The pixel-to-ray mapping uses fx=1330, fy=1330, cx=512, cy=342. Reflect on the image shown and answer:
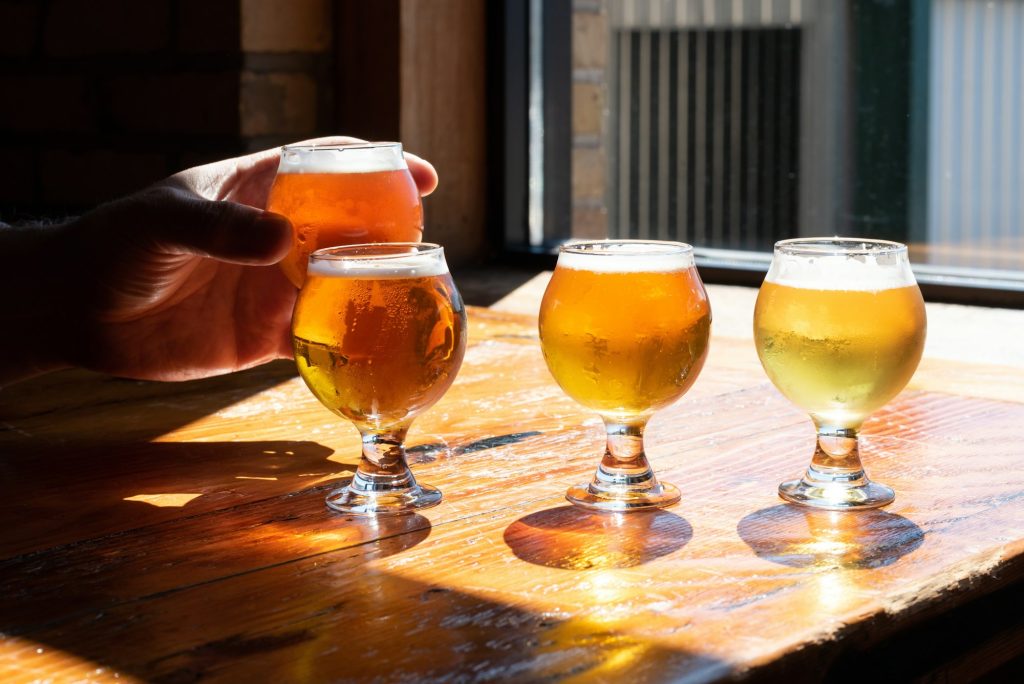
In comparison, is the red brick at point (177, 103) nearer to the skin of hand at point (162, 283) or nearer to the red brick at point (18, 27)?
the red brick at point (18, 27)

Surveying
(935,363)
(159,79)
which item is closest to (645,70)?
(159,79)

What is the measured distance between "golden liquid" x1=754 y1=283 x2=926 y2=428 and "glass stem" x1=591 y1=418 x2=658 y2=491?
0.33ft

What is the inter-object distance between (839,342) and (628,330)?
0.43ft

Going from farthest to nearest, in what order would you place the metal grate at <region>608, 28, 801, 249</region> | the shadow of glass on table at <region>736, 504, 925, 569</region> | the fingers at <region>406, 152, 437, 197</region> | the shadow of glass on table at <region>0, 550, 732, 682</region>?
1. the metal grate at <region>608, 28, 801, 249</region>
2. the fingers at <region>406, 152, 437, 197</region>
3. the shadow of glass on table at <region>736, 504, 925, 569</region>
4. the shadow of glass on table at <region>0, 550, 732, 682</region>

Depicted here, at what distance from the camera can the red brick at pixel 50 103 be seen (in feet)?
8.76

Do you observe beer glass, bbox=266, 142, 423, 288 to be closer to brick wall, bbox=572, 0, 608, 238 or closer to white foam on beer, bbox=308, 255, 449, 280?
white foam on beer, bbox=308, 255, 449, 280

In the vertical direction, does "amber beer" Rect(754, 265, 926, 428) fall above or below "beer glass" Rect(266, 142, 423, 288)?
below

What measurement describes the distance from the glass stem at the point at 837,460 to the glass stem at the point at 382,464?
0.26m

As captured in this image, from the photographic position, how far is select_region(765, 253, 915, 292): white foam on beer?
819mm

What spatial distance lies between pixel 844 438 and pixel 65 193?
7.19 ft

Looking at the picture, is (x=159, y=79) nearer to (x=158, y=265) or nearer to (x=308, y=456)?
(x=158, y=265)

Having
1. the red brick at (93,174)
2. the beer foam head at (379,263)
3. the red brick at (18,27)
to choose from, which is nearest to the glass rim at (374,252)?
the beer foam head at (379,263)

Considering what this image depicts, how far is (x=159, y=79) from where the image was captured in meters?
2.53

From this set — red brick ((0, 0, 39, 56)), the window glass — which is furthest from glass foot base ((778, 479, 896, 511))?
red brick ((0, 0, 39, 56))
